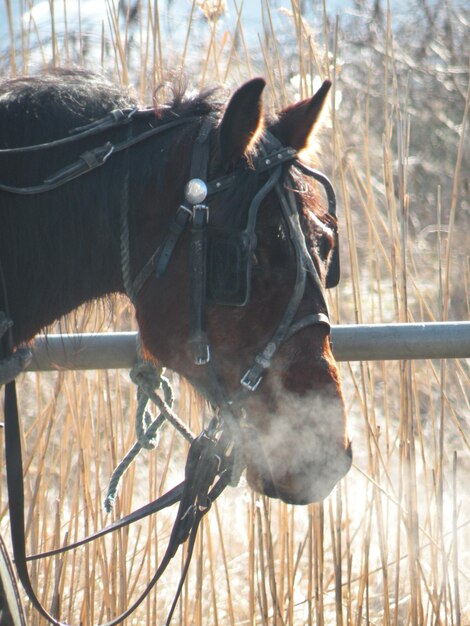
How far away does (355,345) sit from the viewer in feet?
6.44

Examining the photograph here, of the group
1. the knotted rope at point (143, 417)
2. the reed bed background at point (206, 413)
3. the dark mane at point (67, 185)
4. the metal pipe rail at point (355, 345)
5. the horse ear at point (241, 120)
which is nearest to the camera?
the horse ear at point (241, 120)

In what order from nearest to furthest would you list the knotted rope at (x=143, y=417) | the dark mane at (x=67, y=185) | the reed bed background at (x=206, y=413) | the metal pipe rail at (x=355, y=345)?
the dark mane at (x=67, y=185) < the knotted rope at (x=143, y=417) < the metal pipe rail at (x=355, y=345) < the reed bed background at (x=206, y=413)

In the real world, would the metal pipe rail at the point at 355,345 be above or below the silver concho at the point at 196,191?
below

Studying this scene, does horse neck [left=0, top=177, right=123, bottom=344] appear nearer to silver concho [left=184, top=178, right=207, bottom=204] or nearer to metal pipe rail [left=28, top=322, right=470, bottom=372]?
silver concho [left=184, top=178, right=207, bottom=204]

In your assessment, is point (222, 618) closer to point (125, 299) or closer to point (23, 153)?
point (125, 299)

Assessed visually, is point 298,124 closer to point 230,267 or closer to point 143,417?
point 230,267

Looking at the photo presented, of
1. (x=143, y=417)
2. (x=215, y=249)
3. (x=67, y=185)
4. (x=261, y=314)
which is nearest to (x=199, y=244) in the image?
(x=215, y=249)

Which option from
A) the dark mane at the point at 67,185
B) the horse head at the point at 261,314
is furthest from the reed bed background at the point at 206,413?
the horse head at the point at 261,314

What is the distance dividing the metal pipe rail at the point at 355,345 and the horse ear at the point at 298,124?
21.1 inches

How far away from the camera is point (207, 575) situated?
4.00 m

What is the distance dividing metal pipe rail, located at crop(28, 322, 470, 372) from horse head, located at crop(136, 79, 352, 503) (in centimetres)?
38

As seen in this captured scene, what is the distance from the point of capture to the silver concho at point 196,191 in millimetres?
1512

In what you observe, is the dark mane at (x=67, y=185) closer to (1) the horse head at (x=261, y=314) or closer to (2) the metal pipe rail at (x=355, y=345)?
(1) the horse head at (x=261, y=314)

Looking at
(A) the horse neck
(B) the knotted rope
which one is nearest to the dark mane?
(A) the horse neck
